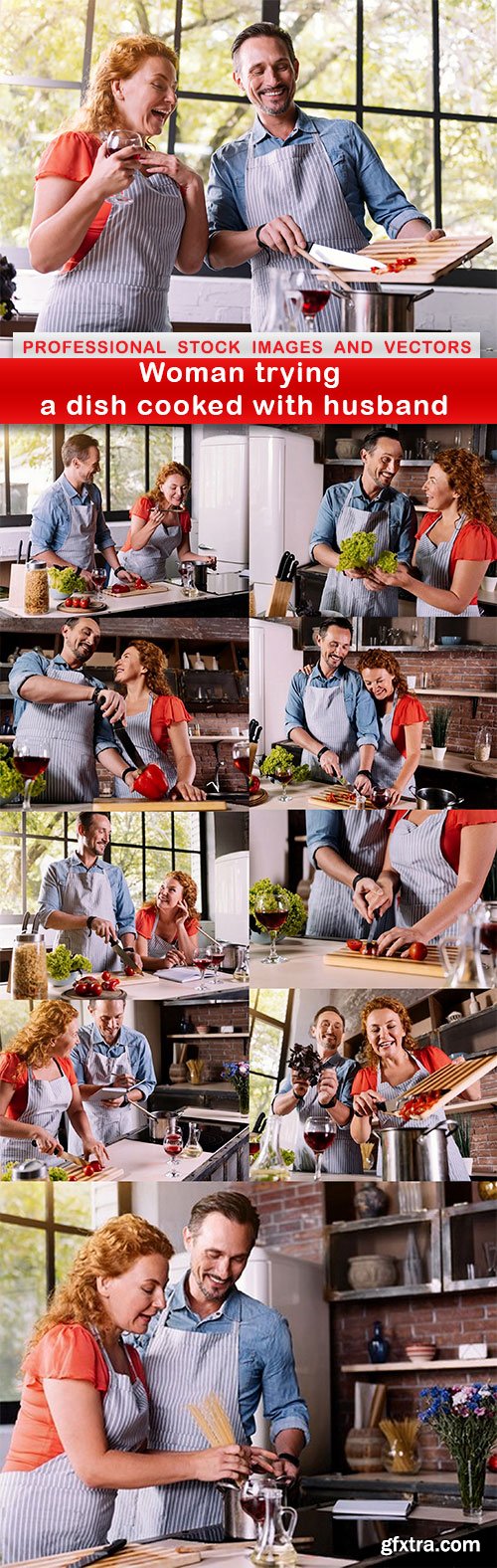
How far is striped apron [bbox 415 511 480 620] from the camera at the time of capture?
139 inches

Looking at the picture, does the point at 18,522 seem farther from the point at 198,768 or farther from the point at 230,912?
the point at 230,912

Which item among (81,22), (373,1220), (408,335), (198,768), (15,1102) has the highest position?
(81,22)

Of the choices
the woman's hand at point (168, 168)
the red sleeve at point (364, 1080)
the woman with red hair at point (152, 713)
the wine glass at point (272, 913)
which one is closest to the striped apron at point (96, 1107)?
the wine glass at point (272, 913)

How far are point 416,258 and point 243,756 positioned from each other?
1.41 m

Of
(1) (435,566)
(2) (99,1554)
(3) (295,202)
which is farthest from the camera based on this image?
(3) (295,202)

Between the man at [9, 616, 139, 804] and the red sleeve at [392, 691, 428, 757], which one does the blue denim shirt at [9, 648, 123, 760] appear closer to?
the man at [9, 616, 139, 804]

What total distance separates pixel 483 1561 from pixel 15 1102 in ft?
5.35

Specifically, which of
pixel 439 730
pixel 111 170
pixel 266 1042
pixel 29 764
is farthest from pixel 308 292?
pixel 266 1042

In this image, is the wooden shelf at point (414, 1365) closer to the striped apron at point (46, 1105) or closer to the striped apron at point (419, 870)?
the striped apron at point (46, 1105)

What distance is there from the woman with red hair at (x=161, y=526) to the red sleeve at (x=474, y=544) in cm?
64

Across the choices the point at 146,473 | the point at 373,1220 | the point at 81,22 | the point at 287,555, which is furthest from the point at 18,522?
the point at 373,1220

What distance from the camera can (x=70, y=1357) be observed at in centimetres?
334

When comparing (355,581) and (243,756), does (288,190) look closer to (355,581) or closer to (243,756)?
(355,581)

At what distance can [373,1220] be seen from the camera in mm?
3562
